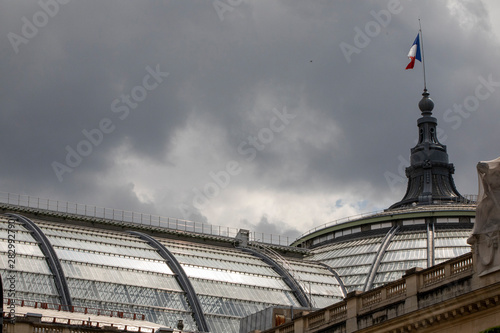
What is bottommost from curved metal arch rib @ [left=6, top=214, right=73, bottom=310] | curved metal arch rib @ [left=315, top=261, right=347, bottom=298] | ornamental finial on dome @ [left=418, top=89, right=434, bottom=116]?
curved metal arch rib @ [left=6, top=214, right=73, bottom=310]

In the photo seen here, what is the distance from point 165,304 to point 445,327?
4114cm

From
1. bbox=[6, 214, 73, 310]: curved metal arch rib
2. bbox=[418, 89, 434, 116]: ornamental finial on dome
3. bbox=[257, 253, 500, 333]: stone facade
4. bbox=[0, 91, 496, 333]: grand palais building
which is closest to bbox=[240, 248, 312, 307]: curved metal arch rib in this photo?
bbox=[0, 91, 496, 333]: grand palais building

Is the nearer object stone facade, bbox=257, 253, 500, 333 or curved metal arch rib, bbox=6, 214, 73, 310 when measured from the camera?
stone facade, bbox=257, 253, 500, 333

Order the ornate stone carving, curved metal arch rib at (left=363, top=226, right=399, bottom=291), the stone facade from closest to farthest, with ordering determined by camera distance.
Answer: the stone facade < the ornate stone carving < curved metal arch rib at (left=363, top=226, right=399, bottom=291)

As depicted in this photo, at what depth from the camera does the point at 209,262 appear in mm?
98688

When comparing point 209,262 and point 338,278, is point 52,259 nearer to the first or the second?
point 209,262

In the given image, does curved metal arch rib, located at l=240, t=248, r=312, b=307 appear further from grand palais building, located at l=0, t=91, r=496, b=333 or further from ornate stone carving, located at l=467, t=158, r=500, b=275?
ornate stone carving, located at l=467, t=158, r=500, b=275

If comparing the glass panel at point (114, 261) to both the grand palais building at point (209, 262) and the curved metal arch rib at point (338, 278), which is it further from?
the curved metal arch rib at point (338, 278)

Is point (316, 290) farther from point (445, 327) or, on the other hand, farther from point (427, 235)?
point (445, 327)

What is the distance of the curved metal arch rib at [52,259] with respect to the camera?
84225 mm

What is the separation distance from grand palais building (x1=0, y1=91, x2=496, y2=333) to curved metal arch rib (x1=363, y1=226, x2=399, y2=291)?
0.40ft

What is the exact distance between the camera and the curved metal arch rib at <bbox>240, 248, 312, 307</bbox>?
322 feet

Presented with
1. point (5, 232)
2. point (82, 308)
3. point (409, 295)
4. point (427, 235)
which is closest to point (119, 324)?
point (82, 308)

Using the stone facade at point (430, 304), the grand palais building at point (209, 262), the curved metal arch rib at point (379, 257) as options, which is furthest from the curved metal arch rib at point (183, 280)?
the stone facade at point (430, 304)
